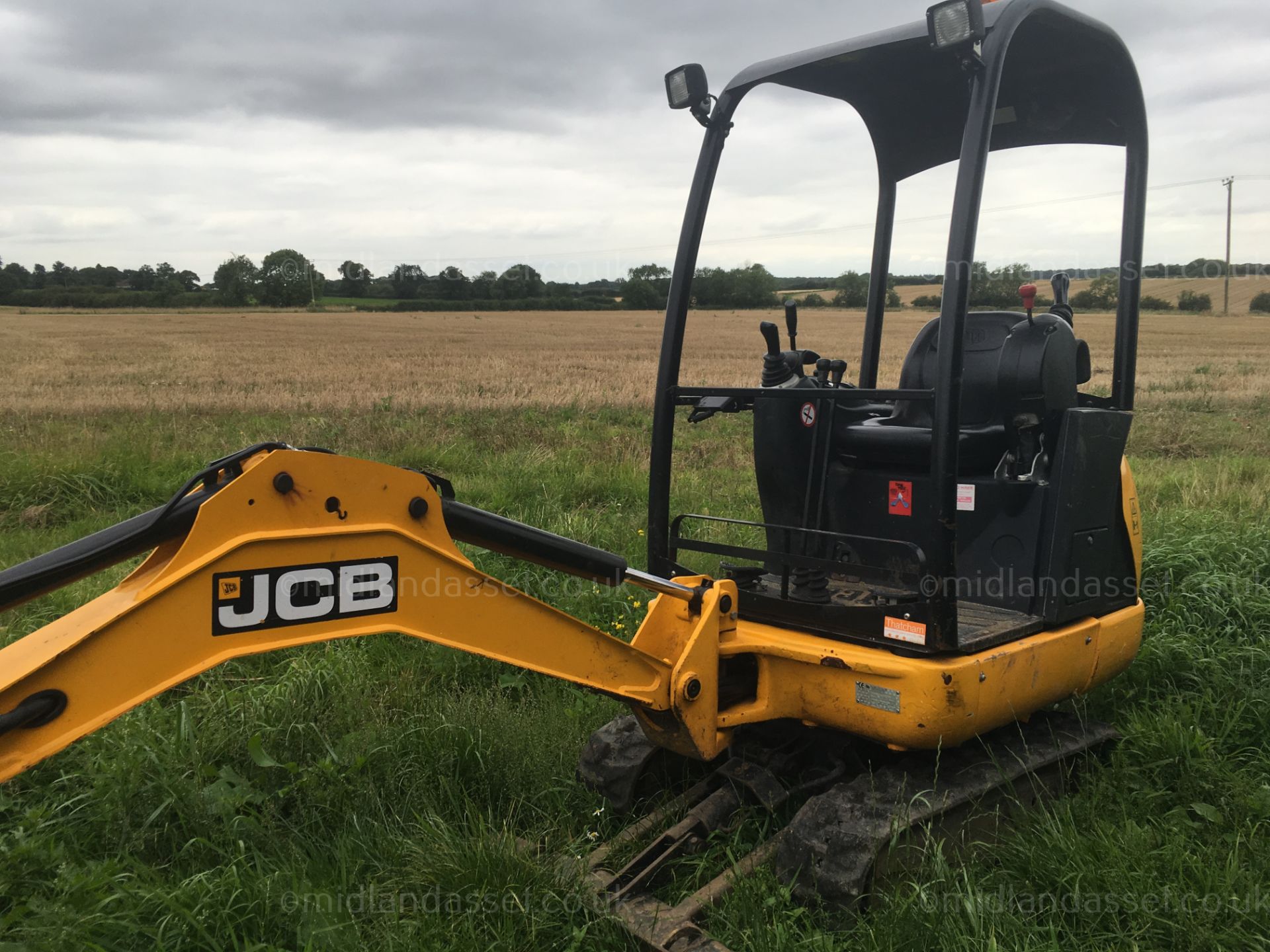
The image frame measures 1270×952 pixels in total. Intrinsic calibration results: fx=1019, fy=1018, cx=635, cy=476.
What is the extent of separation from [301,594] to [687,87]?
222cm

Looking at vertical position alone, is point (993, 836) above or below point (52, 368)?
below

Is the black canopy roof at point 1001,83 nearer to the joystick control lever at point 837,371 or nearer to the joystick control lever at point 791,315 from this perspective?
the joystick control lever at point 791,315

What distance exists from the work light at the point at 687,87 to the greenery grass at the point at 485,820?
93.1 inches

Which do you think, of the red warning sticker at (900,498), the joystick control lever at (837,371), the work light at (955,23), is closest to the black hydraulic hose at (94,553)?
the work light at (955,23)

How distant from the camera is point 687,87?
3504mm

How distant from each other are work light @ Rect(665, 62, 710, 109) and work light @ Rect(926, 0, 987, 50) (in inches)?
36.6

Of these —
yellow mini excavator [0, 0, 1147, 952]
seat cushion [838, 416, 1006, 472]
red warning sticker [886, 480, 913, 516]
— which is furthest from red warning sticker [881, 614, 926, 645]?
red warning sticker [886, 480, 913, 516]

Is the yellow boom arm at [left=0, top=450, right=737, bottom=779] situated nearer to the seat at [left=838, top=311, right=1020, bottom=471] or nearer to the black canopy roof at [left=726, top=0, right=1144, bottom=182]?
the seat at [left=838, top=311, right=1020, bottom=471]

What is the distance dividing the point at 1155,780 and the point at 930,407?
1.59 m

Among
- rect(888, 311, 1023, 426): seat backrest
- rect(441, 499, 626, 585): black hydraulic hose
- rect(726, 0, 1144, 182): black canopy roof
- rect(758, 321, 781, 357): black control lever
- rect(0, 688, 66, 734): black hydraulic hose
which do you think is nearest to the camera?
rect(0, 688, 66, 734): black hydraulic hose

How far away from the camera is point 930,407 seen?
4.09m

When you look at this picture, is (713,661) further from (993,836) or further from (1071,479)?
(1071,479)

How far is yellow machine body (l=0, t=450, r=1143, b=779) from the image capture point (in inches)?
81.0

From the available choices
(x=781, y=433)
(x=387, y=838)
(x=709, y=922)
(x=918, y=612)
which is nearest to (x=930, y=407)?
(x=781, y=433)
